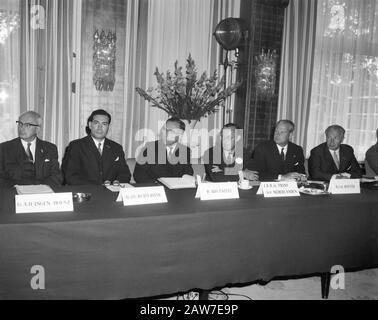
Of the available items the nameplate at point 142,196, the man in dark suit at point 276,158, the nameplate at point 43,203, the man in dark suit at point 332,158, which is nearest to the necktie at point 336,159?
the man in dark suit at point 332,158

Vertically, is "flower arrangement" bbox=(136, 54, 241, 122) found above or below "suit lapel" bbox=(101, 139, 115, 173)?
above

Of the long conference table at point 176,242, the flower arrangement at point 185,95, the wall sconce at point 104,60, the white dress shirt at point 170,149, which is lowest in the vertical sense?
the long conference table at point 176,242

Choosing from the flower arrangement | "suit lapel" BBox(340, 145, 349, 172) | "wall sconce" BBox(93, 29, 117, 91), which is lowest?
"suit lapel" BBox(340, 145, 349, 172)

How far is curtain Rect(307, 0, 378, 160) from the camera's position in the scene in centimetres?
524

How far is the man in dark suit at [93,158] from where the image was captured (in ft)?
9.83

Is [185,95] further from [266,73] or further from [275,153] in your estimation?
[266,73]

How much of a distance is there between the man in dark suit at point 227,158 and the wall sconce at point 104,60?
1432 millimetres

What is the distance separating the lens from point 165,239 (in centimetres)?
189

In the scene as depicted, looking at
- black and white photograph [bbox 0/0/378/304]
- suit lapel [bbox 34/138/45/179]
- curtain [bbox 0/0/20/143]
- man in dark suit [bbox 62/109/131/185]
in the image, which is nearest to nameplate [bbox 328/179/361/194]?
black and white photograph [bbox 0/0/378/304]

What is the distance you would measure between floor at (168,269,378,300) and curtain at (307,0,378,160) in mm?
2853

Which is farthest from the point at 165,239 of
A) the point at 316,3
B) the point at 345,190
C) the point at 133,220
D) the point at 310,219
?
the point at 316,3

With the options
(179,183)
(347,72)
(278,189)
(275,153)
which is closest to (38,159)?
(179,183)

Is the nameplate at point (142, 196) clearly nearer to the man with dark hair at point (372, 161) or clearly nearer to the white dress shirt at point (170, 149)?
the white dress shirt at point (170, 149)

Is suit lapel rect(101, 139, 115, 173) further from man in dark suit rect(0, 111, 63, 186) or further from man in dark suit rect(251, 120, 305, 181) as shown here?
man in dark suit rect(251, 120, 305, 181)
